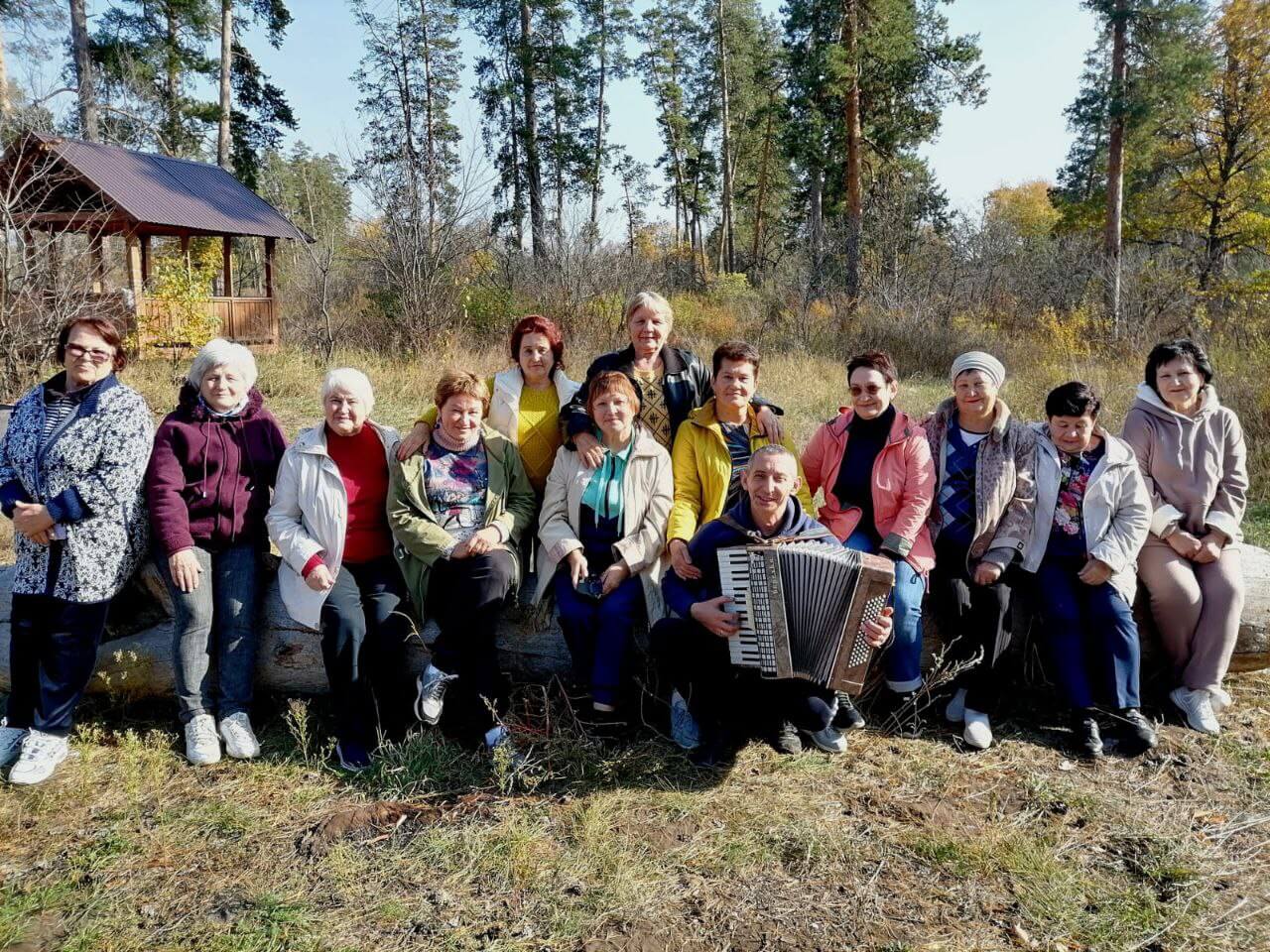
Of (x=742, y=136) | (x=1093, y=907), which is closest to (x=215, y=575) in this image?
(x=1093, y=907)

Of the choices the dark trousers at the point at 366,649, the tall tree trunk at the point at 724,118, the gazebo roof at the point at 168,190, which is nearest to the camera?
the dark trousers at the point at 366,649

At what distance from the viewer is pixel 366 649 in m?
3.73

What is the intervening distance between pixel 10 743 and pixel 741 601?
10.5 ft

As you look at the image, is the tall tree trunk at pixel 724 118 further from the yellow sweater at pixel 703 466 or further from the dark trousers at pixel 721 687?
the dark trousers at pixel 721 687

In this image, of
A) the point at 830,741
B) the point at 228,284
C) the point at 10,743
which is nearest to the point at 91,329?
the point at 10,743

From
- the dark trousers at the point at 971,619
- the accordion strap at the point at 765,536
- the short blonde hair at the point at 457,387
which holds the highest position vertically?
the short blonde hair at the point at 457,387

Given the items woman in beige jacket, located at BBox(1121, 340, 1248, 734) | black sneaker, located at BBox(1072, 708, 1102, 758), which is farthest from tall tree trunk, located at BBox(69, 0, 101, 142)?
black sneaker, located at BBox(1072, 708, 1102, 758)

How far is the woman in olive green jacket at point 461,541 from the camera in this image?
145 inches

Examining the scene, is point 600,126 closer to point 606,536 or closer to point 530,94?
point 530,94

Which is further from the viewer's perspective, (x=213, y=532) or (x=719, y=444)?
(x=719, y=444)

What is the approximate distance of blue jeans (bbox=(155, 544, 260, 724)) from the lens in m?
3.69

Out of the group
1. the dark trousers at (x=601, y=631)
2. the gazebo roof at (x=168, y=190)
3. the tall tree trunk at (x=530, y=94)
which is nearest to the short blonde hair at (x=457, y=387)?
the dark trousers at (x=601, y=631)

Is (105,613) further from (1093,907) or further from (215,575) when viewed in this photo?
(1093,907)

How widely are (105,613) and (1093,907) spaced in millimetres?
4037
